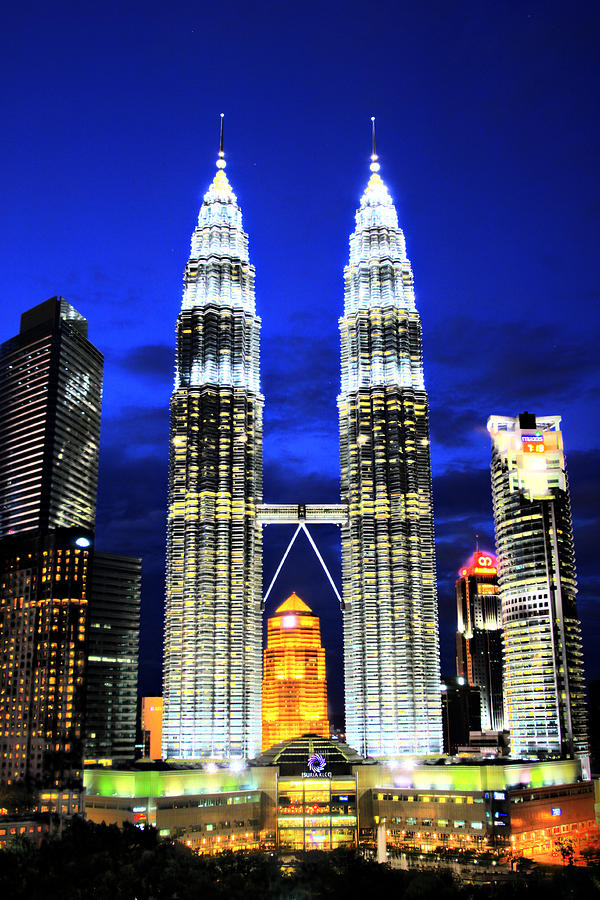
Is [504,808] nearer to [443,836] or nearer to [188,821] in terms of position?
[443,836]

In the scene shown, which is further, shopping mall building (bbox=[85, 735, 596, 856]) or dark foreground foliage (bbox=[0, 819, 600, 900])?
shopping mall building (bbox=[85, 735, 596, 856])

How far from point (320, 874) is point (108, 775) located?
8304cm

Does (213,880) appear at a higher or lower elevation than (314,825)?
higher

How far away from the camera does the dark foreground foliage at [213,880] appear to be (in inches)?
4481

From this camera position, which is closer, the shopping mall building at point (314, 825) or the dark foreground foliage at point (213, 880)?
the dark foreground foliage at point (213, 880)

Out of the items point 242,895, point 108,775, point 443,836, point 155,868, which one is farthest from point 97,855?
point 443,836

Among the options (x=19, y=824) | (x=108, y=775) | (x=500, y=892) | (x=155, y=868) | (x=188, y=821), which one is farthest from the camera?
(x=108, y=775)

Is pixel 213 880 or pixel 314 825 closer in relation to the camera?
pixel 213 880

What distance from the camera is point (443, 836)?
A: 192 meters

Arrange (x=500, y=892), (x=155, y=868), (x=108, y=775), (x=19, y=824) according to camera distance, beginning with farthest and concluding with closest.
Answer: (x=108, y=775), (x=19, y=824), (x=155, y=868), (x=500, y=892)

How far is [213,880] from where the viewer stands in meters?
122

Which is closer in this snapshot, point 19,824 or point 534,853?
point 19,824

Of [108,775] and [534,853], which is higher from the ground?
[108,775]

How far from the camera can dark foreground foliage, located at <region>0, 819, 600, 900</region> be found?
11381 centimetres
